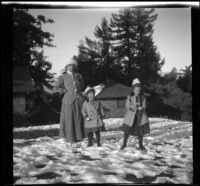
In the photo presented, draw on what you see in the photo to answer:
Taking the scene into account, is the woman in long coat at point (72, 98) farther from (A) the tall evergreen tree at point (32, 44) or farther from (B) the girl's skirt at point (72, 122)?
(A) the tall evergreen tree at point (32, 44)

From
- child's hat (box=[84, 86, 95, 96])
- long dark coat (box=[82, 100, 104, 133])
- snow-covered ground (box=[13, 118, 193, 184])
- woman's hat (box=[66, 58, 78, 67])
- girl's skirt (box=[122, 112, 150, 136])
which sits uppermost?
woman's hat (box=[66, 58, 78, 67])

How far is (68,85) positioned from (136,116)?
133 centimetres

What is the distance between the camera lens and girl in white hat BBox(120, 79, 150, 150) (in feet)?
16.8

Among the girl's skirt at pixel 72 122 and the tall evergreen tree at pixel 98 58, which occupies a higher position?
the tall evergreen tree at pixel 98 58

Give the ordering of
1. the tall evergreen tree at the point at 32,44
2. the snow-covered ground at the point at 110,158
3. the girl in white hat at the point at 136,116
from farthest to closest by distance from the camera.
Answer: the girl in white hat at the point at 136,116 → the tall evergreen tree at the point at 32,44 → the snow-covered ground at the point at 110,158

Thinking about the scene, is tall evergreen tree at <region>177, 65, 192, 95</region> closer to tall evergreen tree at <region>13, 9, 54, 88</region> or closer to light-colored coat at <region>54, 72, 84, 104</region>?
light-colored coat at <region>54, 72, 84, 104</region>

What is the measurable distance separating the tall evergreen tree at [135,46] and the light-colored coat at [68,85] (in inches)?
32.9

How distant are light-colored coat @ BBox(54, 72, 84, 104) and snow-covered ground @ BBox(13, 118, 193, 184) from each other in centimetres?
56

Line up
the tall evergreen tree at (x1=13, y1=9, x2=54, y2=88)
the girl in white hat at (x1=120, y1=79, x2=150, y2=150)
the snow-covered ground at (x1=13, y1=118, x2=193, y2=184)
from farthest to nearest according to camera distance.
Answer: the girl in white hat at (x1=120, y1=79, x2=150, y2=150)
the tall evergreen tree at (x1=13, y1=9, x2=54, y2=88)
the snow-covered ground at (x1=13, y1=118, x2=193, y2=184)

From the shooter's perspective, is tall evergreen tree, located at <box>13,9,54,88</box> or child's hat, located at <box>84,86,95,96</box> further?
child's hat, located at <box>84,86,95,96</box>

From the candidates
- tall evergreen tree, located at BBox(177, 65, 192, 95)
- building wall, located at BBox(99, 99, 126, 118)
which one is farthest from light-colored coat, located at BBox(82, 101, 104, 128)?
tall evergreen tree, located at BBox(177, 65, 192, 95)

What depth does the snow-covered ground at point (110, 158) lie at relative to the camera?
4598mm

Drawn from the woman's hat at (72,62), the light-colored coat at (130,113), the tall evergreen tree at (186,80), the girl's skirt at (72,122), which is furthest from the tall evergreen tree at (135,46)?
A: the girl's skirt at (72,122)

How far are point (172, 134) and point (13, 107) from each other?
9.35ft
